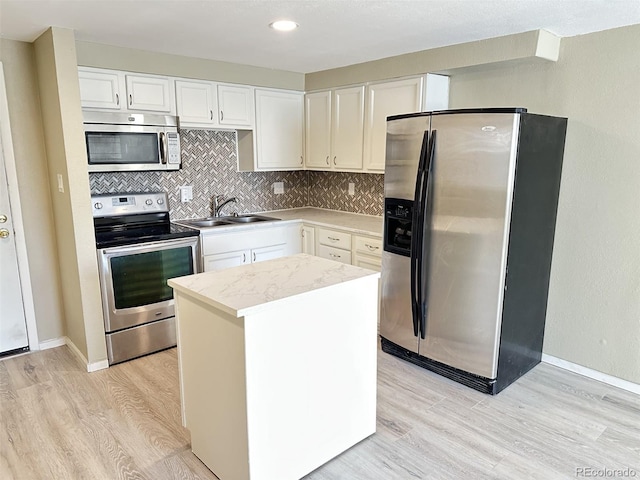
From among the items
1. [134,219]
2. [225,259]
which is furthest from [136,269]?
[225,259]

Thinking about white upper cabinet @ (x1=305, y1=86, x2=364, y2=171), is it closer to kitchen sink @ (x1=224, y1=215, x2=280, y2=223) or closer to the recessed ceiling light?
kitchen sink @ (x1=224, y1=215, x2=280, y2=223)

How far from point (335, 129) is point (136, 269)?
207cm

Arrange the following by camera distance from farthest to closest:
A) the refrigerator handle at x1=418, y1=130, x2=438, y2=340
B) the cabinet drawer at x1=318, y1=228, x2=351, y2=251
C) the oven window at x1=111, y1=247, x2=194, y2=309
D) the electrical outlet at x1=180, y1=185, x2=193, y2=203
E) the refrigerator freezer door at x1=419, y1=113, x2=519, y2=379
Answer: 1. the electrical outlet at x1=180, y1=185, x2=193, y2=203
2. the cabinet drawer at x1=318, y1=228, x2=351, y2=251
3. the oven window at x1=111, y1=247, x2=194, y2=309
4. the refrigerator handle at x1=418, y1=130, x2=438, y2=340
5. the refrigerator freezer door at x1=419, y1=113, x2=519, y2=379

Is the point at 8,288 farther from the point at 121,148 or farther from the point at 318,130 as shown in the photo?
the point at 318,130

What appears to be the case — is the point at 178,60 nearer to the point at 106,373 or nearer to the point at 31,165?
the point at 31,165

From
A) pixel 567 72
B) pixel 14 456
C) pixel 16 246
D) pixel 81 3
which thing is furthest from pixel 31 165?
pixel 567 72

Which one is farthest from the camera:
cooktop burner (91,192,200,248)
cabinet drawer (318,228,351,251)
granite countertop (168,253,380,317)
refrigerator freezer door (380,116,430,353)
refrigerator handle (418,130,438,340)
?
cabinet drawer (318,228,351,251)

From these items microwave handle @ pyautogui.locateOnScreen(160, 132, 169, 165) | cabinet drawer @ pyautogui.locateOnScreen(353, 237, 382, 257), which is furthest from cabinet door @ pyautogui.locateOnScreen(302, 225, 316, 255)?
microwave handle @ pyautogui.locateOnScreen(160, 132, 169, 165)

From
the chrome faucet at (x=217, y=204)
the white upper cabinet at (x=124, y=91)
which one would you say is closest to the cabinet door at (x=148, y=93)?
the white upper cabinet at (x=124, y=91)

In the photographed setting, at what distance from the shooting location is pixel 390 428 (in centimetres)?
237

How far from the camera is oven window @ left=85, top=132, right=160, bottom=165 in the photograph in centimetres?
306

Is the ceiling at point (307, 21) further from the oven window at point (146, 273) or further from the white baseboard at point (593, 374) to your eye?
the white baseboard at point (593, 374)

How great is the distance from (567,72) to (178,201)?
10.2 feet

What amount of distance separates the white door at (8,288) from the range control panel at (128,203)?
543 millimetres
